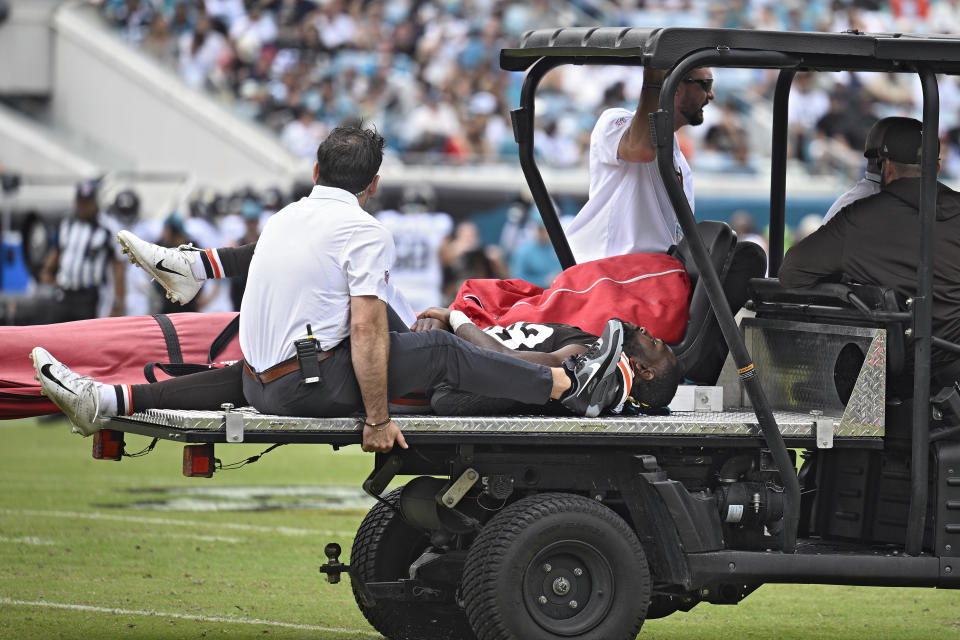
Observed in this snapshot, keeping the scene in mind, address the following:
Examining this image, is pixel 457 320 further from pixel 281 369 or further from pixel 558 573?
pixel 558 573

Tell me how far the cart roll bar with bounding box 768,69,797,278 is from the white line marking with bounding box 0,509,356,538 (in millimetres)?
3155

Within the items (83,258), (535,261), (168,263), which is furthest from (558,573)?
(535,261)

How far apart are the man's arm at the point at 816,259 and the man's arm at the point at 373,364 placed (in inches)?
68.8

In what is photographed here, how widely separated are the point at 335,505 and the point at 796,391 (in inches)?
186

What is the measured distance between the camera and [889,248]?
629cm

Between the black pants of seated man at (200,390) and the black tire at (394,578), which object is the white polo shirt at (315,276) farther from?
the black tire at (394,578)

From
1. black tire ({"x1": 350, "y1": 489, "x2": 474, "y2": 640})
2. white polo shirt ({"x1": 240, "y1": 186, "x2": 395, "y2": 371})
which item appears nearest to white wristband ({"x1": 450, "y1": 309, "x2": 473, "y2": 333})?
white polo shirt ({"x1": 240, "y1": 186, "x2": 395, "y2": 371})

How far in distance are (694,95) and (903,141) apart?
88cm

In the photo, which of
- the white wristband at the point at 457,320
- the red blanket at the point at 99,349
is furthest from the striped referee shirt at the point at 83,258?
the white wristband at the point at 457,320

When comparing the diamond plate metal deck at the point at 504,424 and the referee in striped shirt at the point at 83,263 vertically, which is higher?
the referee in striped shirt at the point at 83,263

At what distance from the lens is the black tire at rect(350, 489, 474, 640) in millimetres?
6602

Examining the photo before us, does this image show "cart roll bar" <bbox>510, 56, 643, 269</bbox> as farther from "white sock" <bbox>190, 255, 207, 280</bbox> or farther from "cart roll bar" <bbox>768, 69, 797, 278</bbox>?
"white sock" <bbox>190, 255, 207, 280</bbox>

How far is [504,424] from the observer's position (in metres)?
5.81

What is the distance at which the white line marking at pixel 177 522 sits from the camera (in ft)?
31.4
